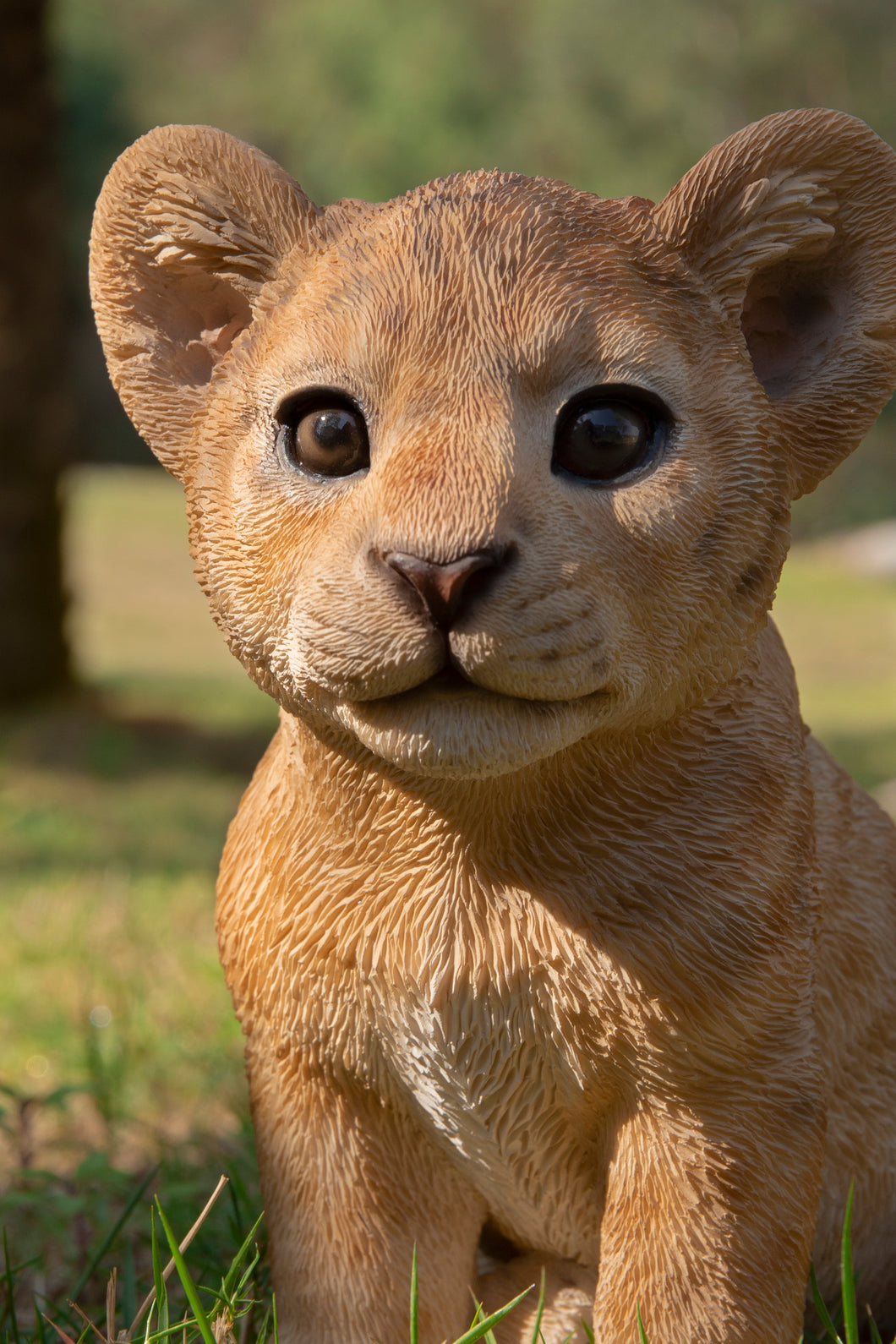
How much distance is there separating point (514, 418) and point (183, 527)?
11890 millimetres

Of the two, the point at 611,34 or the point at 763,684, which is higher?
the point at 611,34

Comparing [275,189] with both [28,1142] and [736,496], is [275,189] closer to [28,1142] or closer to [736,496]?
[736,496]

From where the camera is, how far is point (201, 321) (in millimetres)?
1662

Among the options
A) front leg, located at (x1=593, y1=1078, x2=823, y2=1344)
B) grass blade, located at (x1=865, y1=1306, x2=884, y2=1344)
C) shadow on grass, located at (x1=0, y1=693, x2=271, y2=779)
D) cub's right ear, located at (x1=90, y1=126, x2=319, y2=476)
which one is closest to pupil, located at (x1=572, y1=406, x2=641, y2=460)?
cub's right ear, located at (x1=90, y1=126, x2=319, y2=476)

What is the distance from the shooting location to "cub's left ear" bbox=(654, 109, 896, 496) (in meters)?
1.46

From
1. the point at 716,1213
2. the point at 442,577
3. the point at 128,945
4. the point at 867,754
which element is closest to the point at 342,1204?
the point at 716,1213

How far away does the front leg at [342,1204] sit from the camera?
168 centimetres

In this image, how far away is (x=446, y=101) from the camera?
17812 millimetres

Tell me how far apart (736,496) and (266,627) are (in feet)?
1.62

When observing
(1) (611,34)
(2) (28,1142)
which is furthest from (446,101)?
(2) (28,1142)

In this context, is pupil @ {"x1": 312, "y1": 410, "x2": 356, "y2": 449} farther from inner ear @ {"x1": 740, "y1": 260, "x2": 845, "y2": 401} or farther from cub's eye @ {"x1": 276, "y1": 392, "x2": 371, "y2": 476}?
inner ear @ {"x1": 740, "y1": 260, "x2": 845, "y2": 401}

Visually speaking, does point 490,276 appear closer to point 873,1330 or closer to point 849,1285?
point 849,1285

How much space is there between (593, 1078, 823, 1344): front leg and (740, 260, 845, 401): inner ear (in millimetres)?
796

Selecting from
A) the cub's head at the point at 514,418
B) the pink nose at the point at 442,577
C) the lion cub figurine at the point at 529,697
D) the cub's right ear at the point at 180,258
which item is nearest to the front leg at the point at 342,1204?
the lion cub figurine at the point at 529,697
